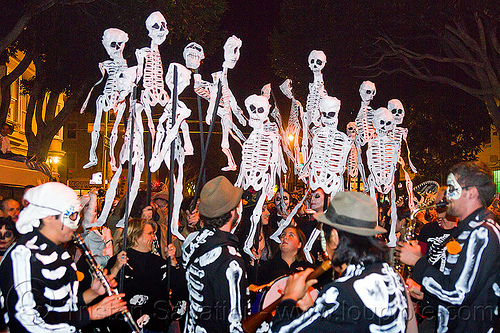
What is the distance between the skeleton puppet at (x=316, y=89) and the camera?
341 inches

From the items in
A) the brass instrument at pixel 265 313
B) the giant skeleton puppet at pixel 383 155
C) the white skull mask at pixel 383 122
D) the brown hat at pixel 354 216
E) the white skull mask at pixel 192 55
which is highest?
the white skull mask at pixel 192 55

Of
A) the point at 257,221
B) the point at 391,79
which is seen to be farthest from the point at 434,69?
the point at 257,221

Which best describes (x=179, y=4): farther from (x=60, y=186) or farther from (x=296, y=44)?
(x=60, y=186)

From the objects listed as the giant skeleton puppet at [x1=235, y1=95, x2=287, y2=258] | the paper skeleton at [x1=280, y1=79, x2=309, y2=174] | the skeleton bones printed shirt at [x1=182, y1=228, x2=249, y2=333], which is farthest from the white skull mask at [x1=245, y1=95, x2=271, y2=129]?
the skeleton bones printed shirt at [x1=182, y1=228, x2=249, y2=333]

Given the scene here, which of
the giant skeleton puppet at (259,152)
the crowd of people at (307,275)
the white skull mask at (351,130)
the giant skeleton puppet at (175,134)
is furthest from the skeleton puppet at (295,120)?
the crowd of people at (307,275)

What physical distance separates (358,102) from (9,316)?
12.9 metres

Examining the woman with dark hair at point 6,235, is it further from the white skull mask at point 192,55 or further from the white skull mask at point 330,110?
the white skull mask at point 330,110

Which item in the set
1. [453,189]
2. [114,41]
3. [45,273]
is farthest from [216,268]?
[114,41]

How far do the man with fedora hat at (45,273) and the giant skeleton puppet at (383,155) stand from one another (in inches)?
250

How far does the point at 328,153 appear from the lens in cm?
794

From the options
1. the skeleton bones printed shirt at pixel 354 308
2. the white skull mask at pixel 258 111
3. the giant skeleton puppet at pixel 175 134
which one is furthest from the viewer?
the white skull mask at pixel 258 111

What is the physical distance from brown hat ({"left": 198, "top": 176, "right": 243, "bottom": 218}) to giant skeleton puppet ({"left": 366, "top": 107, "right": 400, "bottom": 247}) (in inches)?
218

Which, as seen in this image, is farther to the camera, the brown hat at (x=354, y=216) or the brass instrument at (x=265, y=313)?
the brass instrument at (x=265, y=313)

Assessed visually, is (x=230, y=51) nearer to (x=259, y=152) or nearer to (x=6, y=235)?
(x=259, y=152)
